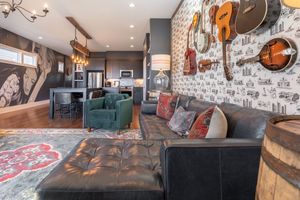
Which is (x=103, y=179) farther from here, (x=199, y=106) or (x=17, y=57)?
(x=17, y=57)

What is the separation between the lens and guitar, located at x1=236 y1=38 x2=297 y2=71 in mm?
1237

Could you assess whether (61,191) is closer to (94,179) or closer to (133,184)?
(94,179)

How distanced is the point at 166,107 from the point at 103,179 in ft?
7.07

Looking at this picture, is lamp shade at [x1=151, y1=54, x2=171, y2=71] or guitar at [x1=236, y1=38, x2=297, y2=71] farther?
lamp shade at [x1=151, y1=54, x2=171, y2=71]

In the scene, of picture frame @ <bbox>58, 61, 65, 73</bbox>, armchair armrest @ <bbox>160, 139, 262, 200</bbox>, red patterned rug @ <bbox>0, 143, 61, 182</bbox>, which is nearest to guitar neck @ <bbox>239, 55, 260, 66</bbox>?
armchair armrest @ <bbox>160, 139, 262, 200</bbox>

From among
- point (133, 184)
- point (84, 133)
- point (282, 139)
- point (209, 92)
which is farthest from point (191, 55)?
point (282, 139)

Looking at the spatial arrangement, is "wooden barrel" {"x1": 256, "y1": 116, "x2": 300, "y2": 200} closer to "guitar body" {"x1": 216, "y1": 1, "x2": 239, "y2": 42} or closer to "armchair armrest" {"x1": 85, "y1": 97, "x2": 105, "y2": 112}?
"guitar body" {"x1": 216, "y1": 1, "x2": 239, "y2": 42}

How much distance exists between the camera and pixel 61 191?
95 centimetres

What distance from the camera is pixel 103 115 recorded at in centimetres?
378

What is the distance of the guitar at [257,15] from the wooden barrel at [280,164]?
50.0 inches

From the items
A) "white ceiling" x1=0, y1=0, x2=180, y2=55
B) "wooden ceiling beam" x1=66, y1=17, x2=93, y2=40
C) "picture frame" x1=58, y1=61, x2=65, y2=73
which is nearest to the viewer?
"white ceiling" x1=0, y1=0, x2=180, y2=55

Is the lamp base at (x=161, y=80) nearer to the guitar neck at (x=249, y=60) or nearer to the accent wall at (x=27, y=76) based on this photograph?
the guitar neck at (x=249, y=60)

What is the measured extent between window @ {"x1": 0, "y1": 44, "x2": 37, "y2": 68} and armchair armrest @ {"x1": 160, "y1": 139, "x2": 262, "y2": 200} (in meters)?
6.90

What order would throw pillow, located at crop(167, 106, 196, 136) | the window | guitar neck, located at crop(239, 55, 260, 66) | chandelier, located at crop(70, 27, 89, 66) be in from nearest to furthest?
guitar neck, located at crop(239, 55, 260, 66) → throw pillow, located at crop(167, 106, 196, 136) → the window → chandelier, located at crop(70, 27, 89, 66)
